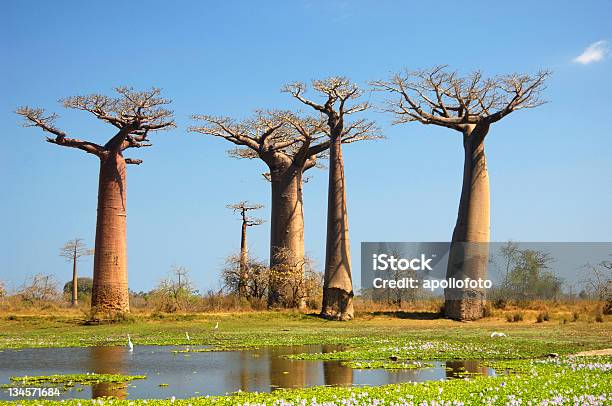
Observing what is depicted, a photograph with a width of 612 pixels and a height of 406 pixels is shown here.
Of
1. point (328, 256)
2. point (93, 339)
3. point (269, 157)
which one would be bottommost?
point (93, 339)

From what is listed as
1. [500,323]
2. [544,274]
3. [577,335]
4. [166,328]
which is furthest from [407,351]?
[544,274]

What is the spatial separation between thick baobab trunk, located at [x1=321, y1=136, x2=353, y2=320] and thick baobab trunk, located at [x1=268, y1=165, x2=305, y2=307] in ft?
17.6

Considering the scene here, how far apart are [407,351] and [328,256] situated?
1534 cm

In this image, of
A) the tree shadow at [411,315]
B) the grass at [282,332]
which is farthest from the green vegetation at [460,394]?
the tree shadow at [411,315]

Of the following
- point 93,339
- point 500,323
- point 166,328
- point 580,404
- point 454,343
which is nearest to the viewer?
point 580,404

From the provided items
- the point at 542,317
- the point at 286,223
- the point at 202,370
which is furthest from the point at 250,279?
the point at 202,370

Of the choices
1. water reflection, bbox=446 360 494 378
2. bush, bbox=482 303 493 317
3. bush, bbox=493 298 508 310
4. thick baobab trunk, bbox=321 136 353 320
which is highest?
thick baobab trunk, bbox=321 136 353 320

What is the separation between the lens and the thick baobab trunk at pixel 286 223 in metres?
35.4

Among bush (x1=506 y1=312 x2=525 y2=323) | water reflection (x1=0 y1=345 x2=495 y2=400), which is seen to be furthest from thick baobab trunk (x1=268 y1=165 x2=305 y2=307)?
water reflection (x1=0 y1=345 x2=495 y2=400)

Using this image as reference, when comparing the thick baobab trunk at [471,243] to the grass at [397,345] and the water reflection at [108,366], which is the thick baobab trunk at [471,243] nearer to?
the grass at [397,345]

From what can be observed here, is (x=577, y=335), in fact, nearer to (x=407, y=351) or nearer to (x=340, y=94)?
(x=407, y=351)

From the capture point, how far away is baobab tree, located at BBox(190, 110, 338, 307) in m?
34.8

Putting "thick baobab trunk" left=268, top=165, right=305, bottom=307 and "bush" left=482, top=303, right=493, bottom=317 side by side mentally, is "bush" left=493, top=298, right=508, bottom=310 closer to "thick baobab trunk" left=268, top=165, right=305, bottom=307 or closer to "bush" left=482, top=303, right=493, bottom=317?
"bush" left=482, top=303, right=493, bottom=317

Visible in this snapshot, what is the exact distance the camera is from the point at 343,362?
13.0 metres
